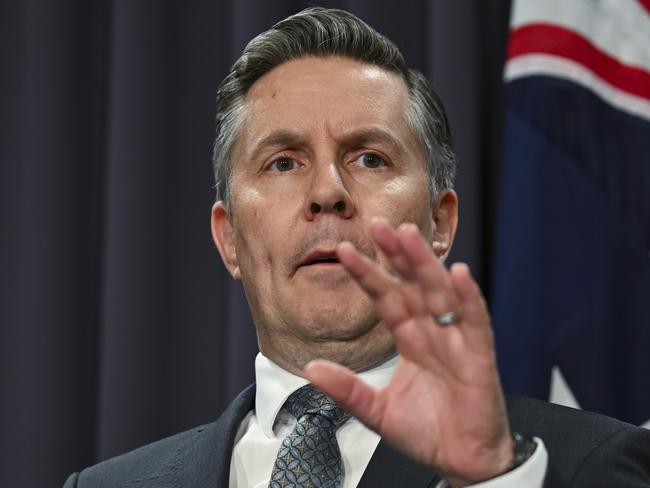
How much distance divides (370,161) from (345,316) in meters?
0.26

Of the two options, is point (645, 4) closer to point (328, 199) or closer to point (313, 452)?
point (328, 199)

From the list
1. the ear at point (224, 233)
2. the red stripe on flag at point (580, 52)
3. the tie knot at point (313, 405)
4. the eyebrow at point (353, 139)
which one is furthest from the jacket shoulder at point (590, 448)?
the red stripe on flag at point (580, 52)

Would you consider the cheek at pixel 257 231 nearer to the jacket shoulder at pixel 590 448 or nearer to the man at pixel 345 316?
the man at pixel 345 316

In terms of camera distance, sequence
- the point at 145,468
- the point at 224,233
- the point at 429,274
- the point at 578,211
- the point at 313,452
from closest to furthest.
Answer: the point at 429,274
the point at 313,452
the point at 145,468
the point at 224,233
the point at 578,211

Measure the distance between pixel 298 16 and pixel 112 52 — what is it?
0.73 meters

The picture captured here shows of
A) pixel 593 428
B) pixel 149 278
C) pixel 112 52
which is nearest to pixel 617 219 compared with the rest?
pixel 593 428

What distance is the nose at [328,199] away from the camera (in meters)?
1.39

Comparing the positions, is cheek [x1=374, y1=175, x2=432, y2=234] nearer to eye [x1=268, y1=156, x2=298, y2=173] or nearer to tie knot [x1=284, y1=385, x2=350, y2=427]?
eye [x1=268, y1=156, x2=298, y2=173]

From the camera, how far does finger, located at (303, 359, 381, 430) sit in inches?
36.9

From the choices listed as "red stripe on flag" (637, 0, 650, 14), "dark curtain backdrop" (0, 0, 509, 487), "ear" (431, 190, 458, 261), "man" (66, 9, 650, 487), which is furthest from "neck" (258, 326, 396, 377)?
"red stripe on flag" (637, 0, 650, 14)

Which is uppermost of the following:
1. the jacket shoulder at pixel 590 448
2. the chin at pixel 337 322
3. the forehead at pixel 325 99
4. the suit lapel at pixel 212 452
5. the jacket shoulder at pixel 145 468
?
the forehead at pixel 325 99

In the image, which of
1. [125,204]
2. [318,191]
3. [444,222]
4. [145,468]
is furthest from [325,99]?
[125,204]

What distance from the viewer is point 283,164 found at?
153 centimetres

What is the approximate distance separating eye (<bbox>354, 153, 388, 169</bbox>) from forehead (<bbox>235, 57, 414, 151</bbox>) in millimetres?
45
